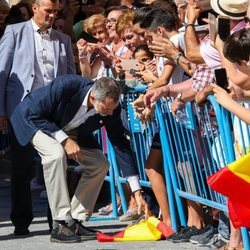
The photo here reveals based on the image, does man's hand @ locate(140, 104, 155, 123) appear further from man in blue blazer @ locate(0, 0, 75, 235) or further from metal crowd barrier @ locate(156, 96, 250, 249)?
man in blue blazer @ locate(0, 0, 75, 235)

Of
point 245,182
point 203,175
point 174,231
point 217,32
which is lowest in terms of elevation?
point 174,231

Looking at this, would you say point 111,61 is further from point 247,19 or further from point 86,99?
point 247,19

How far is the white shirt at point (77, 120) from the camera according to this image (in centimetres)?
934

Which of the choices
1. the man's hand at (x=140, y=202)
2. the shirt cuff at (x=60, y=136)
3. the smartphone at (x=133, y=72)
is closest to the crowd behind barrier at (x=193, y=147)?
the man's hand at (x=140, y=202)

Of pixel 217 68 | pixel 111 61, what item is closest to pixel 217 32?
pixel 217 68

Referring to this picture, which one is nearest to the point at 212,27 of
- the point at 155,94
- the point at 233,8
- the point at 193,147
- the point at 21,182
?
the point at 233,8

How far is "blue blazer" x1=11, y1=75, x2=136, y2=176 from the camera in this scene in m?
9.38

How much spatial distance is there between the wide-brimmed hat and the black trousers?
99.8 inches

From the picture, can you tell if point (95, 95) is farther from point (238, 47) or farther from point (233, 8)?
point (238, 47)

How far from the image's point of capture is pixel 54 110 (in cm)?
946

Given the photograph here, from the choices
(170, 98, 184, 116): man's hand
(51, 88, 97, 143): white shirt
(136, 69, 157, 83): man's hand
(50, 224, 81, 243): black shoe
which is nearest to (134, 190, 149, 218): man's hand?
(50, 224, 81, 243): black shoe

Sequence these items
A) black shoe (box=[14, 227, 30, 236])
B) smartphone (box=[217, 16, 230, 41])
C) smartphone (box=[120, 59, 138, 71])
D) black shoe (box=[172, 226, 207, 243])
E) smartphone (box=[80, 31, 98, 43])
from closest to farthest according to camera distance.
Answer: smartphone (box=[217, 16, 230, 41]) < black shoe (box=[172, 226, 207, 243]) < black shoe (box=[14, 227, 30, 236]) < smartphone (box=[120, 59, 138, 71]) < smartphone (box=[80, 31, 98, 43])

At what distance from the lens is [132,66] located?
1036 cm

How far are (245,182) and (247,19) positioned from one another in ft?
4.44
